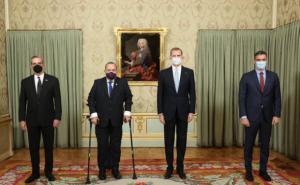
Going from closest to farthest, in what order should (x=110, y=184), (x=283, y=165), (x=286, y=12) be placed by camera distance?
(x=110, y=184) < (x=283, y=165) < (x=286, y=12)

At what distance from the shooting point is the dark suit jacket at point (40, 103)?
12.2 feet

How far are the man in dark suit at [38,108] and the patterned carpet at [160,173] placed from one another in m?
0.43

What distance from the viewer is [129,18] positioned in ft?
19.3

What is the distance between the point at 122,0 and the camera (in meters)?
5.87

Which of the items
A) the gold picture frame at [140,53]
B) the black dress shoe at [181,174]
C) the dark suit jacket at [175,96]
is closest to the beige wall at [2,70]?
the gold picture frame at [140,53]

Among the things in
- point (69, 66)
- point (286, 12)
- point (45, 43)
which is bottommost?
point (69, 66)

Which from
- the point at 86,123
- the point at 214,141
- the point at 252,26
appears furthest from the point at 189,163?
the point at 252,26

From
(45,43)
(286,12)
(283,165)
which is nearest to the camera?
(283,165)

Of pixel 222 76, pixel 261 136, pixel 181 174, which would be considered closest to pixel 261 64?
pixel 261 136

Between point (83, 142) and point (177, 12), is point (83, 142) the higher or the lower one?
the lower one

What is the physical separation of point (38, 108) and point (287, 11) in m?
4.44

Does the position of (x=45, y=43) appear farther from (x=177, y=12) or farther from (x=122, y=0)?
(x=177, y=12)

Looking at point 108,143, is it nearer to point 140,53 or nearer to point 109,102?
point 109,102

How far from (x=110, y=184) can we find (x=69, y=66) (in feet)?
9.39
